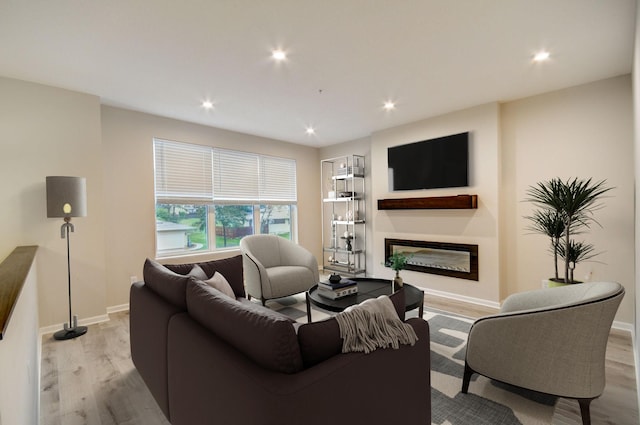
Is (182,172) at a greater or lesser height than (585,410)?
greater

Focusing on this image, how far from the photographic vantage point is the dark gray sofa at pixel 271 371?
996mm

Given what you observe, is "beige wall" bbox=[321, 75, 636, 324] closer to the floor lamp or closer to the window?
the window

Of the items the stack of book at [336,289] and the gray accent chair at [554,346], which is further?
the stack of book at [336,289]

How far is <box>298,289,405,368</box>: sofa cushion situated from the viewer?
1.14 meters

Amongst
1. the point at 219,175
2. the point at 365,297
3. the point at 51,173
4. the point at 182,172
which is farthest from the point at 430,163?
the point at 51,173

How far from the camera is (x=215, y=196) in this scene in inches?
187

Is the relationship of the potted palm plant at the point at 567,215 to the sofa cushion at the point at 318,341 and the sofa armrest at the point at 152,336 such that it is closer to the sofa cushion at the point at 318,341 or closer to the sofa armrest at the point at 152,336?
the sofa cushion at the point at 318,341

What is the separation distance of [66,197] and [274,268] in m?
2.37

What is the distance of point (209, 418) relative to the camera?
123 cm

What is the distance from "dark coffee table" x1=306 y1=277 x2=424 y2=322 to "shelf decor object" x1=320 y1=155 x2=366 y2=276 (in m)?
2.15

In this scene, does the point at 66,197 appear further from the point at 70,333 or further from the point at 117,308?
the point at 117,308

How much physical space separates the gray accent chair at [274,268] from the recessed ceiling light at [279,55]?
224 centimetres

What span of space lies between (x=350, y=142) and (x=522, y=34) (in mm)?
3578

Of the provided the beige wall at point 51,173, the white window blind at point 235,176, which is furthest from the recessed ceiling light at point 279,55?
the white window blind at point 235,176
